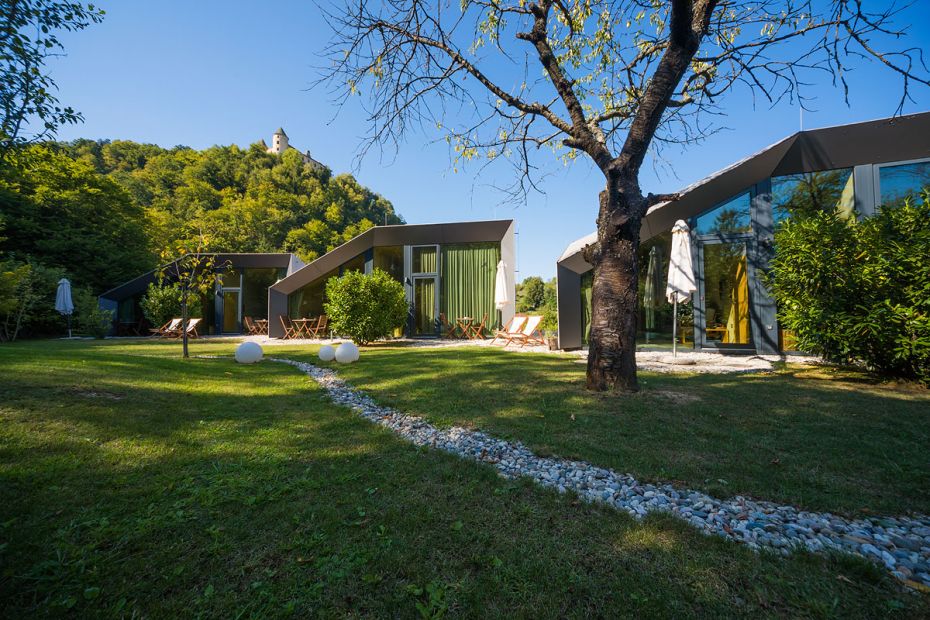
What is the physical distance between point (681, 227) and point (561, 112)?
372cm

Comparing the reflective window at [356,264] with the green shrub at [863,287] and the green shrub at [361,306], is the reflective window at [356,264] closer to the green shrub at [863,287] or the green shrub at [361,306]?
the green shrub at [361,306]

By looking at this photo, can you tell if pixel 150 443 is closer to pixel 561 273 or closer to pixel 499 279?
pixel 561 273

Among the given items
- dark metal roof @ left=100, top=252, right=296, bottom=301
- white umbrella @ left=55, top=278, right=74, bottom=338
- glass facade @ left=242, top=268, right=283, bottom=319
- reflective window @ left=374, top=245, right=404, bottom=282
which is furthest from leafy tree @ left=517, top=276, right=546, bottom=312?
white umbrella @ left=55, top=278, right=74, bottom=338

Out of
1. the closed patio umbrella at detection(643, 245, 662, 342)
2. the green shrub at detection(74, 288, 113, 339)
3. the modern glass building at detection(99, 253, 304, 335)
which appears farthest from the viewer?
the modern glass building at detection(99, 253, 304, 335)

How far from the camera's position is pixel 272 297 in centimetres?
1389

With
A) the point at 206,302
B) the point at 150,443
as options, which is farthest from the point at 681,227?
the point at 206,302

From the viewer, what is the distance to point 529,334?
1075cm

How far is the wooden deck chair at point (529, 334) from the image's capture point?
10.7 metres

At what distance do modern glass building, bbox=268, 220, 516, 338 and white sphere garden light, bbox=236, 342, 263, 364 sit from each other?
661 cm

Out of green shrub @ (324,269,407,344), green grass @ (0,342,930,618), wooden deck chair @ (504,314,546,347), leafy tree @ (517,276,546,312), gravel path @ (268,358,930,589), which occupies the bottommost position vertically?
gravel path @ (268,358,930,589)

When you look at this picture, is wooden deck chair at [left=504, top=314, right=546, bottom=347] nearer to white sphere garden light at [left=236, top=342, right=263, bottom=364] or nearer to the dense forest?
white sphere garden light at [left=236, top=342, right=263, bottom=364]

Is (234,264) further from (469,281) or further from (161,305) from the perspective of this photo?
(469,281)

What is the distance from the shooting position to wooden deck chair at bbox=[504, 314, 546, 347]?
10734 mm

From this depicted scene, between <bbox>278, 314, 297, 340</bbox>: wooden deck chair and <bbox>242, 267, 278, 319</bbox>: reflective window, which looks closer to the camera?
<bbox>278, 314, 297, 340</bbox>: wooden deck chair
